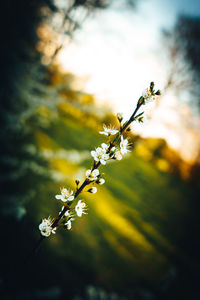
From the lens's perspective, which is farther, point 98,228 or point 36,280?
point 98,228

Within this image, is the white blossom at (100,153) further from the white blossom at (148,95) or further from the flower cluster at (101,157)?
the white blossom at (148,95)

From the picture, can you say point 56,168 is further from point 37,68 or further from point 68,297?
point 68,297

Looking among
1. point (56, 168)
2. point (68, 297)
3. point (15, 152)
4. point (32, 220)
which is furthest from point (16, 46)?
point (68, 297)

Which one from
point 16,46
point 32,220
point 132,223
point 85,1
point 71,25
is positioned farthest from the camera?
point 132,223

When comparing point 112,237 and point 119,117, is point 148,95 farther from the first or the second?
point 112,237

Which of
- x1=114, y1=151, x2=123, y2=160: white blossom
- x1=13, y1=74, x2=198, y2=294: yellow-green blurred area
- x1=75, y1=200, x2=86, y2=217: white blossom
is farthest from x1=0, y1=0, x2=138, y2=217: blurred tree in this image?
x1=114, y1=151, x2=123, y2=160: white blossom

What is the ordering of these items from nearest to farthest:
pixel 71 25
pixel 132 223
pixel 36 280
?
1. pixel 36 280
2. pixel 71 25
3. pixel 132 223

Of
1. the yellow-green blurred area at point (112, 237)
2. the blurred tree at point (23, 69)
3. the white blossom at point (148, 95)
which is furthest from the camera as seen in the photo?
the blurred tree at point (23, 69)

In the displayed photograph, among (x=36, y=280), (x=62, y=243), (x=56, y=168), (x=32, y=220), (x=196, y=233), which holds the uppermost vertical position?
(x=56, y=168)

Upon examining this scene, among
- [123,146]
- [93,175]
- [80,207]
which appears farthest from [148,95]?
[80,207]

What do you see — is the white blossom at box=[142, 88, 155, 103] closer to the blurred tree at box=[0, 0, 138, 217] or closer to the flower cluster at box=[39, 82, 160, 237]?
the flower cluster at box=[39, 82, 160, 237]

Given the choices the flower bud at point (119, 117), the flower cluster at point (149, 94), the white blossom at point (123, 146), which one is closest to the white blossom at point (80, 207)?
the white blossom at point (123, 146)
